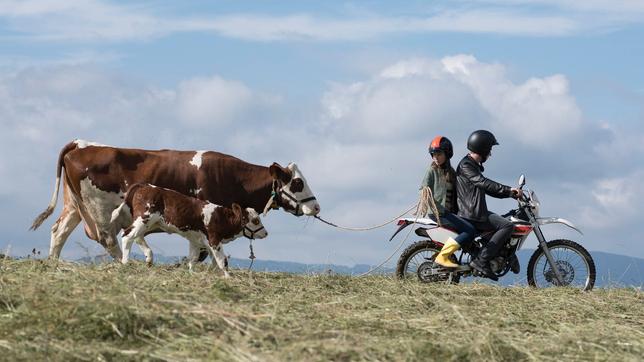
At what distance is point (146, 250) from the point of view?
11.7m

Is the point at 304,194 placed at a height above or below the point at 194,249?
above

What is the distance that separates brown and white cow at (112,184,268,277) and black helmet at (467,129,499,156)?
9.66 ft

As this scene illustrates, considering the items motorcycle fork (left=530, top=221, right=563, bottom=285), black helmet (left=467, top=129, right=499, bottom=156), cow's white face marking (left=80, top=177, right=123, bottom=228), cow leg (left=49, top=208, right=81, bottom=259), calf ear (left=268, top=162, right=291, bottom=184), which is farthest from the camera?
cow leg (left=49, top=208, right=81, bottom=259)

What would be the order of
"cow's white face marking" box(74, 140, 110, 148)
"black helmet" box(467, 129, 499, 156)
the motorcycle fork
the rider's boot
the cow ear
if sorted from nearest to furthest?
the cow ear < the rider's boot < "black helmet" box(467, 129, 499, 156) < the motorcycle fork < "cow's white face marking" box(74, 140, 110, 148)

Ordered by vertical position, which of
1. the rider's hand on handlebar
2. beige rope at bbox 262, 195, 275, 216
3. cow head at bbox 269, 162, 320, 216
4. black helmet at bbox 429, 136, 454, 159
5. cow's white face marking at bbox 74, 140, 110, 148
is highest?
black helmet at bbox 429, 136, 454, 159

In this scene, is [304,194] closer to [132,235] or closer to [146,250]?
[146,250]

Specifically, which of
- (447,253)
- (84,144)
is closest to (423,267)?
(447,253)

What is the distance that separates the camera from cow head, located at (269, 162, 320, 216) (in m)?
13.2

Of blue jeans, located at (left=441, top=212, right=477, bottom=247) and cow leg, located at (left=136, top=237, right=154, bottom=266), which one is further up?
blue jeans, located at (left=441, top=212, right=477, bottom=247)

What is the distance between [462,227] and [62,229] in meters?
5.32

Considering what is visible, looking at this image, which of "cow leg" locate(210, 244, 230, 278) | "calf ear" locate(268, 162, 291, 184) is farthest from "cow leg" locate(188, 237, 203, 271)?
"calf ear" locate(268, 162, 291, 184)

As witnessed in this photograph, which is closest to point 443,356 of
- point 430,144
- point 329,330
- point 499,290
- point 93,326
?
point 329,330

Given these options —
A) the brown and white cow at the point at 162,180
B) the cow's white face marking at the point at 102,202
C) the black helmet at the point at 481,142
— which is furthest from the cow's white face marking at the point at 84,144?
the black helmet at the point at 481,142

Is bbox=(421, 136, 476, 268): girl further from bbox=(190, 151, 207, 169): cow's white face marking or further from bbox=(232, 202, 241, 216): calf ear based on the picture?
bbox=(190, 151, 207, 169): cow's white face marking
